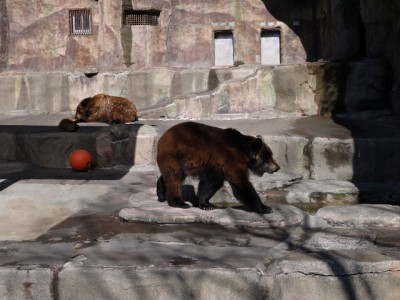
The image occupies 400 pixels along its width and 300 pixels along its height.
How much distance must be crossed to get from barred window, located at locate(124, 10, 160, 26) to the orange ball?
13390 mm

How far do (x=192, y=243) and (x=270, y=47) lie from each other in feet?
60.7

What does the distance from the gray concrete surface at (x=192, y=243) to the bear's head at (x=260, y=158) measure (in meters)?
0.48

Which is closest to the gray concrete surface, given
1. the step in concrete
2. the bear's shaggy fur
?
the step in concrete

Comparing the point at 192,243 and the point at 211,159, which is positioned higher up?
the point at 211,159

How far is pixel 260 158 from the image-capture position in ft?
18.6

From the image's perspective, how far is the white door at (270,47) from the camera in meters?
22.1

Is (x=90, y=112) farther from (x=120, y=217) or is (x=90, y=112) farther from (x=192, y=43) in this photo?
(x=192, y=43)

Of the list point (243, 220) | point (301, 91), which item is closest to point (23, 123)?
point (301, 91)

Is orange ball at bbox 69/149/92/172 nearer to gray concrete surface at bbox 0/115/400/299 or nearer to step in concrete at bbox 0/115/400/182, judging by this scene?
step in concrete at bbox 0/115/400/182

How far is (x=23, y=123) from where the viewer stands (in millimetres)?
11305

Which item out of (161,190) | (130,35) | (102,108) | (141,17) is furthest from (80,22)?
(161,190)

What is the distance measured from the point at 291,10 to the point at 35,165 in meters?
15.1

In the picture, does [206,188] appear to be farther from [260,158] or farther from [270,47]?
[270,47]

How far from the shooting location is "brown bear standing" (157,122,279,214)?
5504mm
